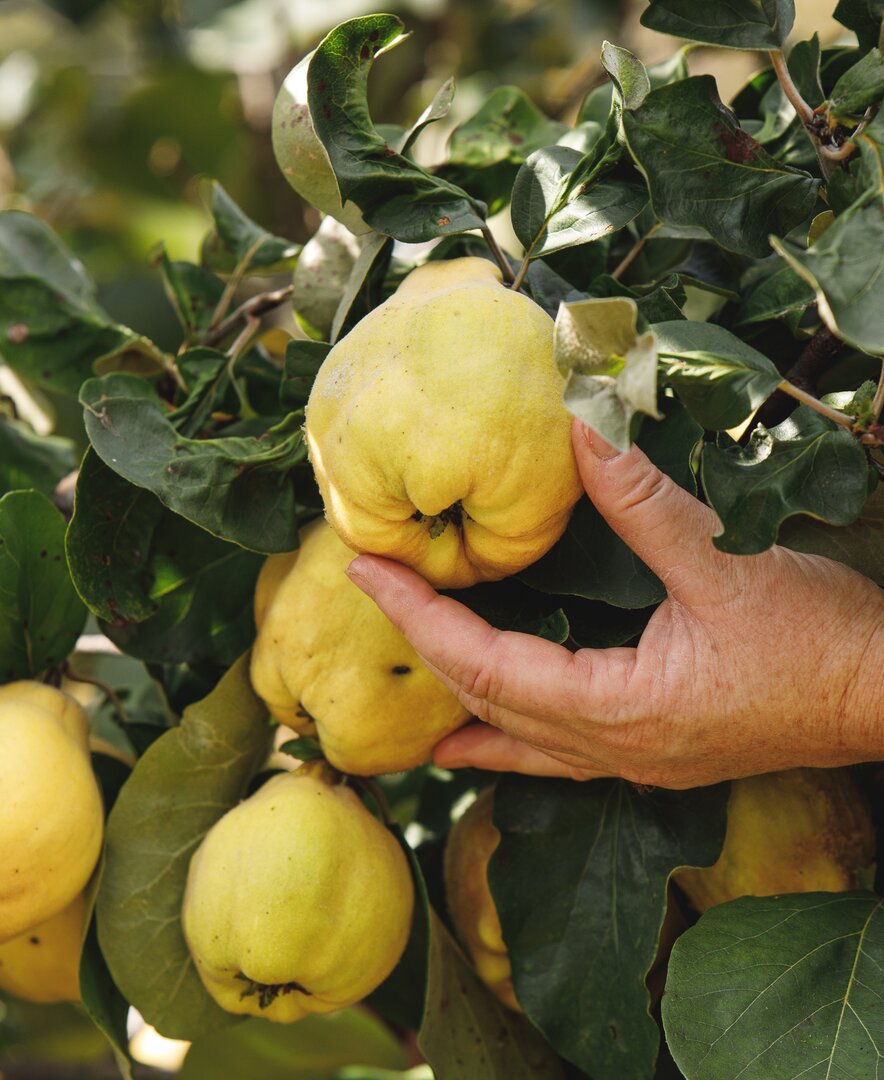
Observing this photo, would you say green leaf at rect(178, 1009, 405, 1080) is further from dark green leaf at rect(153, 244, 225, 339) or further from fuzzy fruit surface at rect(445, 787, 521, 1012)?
dark green leaf at rect(153, 244, 225, 339)

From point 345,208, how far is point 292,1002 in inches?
26.8

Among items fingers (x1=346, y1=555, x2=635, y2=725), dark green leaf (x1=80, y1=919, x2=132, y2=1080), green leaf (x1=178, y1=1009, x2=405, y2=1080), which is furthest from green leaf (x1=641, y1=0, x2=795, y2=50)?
green leaf (x1=178, y1=1009, x2=405, y2=1080)

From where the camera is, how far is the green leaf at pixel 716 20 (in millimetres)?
830

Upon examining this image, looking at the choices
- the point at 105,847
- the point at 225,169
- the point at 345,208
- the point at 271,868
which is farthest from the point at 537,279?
the point at 225,169

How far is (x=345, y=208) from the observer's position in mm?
944

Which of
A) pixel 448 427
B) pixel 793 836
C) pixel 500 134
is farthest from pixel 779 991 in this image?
pixel 500 134

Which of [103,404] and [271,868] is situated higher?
[103,404]

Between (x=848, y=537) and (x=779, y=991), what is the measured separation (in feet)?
1.11

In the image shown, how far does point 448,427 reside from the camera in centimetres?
75

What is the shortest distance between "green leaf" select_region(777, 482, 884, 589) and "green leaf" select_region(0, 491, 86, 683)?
65 cm

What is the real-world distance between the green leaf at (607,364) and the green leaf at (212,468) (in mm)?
311

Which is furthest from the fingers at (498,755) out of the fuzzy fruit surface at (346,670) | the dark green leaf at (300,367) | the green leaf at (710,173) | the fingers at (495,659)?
the green leaf at (710,173)

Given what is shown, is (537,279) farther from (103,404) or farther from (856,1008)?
(856,1008)

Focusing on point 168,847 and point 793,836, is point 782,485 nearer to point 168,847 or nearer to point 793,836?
point 793,836
